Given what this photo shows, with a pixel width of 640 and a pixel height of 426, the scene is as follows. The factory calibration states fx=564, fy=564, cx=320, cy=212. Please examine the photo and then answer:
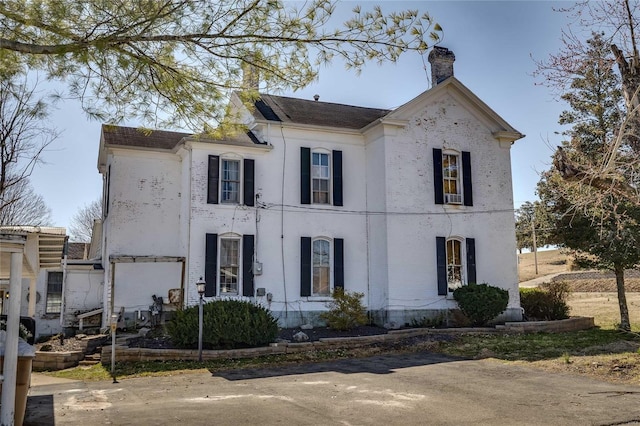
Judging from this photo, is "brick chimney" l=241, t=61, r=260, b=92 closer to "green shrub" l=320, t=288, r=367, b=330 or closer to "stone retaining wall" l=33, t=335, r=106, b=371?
"stone retaining wall" l=33, t=335, r=106, b=371

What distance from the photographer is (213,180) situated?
1861cm

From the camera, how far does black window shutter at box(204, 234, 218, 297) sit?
18119 millimetres

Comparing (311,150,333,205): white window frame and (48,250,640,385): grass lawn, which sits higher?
(311,150,333,205): white window frame

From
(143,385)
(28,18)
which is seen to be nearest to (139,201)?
(143,385)

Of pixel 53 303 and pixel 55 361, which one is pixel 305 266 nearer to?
pixel 55 361

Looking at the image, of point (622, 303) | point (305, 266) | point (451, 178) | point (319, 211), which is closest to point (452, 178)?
point (451, 178)

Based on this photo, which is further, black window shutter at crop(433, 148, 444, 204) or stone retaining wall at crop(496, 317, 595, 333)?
black window shutter at crop(433, 148, 444, 204)

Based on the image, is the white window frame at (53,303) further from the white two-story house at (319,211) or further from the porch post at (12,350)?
the porch post at (12,350)

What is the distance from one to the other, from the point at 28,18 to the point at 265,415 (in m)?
6.49

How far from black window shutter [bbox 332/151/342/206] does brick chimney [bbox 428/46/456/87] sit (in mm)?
5416

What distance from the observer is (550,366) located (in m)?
12.8

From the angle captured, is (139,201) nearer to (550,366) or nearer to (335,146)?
(335,146)

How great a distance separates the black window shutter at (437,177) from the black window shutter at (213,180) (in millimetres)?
7808

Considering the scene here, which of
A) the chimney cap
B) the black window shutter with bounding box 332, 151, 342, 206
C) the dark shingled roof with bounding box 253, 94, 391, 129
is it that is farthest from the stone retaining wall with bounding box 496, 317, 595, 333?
the chimney cap
